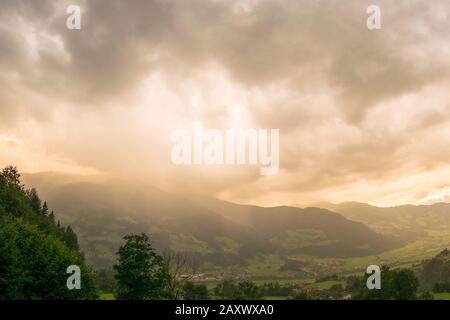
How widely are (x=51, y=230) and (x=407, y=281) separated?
112 metres

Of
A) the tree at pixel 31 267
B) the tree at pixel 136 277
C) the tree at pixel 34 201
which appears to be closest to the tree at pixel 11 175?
the tree at pixel 34 201

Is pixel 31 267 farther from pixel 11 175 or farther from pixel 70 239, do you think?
pixel 70 239

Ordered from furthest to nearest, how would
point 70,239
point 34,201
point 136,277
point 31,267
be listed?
1. point 70,239
2. point 34,201
3. point 136,277
4. point 31,267

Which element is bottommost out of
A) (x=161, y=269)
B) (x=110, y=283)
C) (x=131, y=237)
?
(x=110, y=283)

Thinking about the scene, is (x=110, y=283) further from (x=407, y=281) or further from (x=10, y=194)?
(x=407, y=281)

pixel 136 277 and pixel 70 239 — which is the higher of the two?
pixel 70 239

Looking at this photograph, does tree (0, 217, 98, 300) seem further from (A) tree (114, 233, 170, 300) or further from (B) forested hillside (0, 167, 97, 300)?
(A) tree (114, 233, 170, 300)

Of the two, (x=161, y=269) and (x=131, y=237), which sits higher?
(x=131, y=237)

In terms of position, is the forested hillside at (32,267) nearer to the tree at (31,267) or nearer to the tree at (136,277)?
the tree at (31,267)

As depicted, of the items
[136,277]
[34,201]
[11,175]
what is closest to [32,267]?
[136,277]

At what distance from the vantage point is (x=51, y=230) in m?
143

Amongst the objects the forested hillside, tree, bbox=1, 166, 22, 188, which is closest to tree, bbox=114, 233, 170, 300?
the forested hillside
